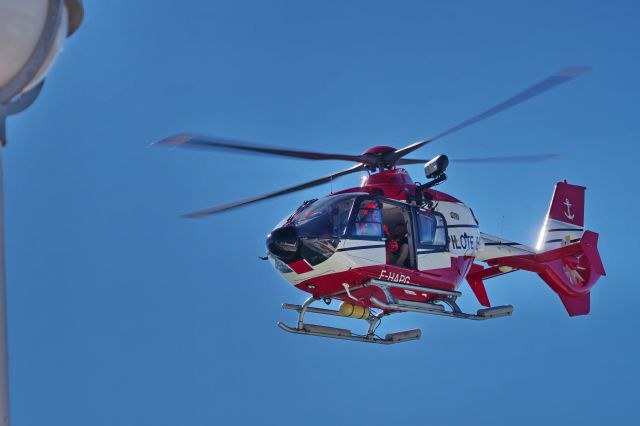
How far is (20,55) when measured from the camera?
4875mm

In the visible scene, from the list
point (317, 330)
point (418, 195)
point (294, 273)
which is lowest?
point (317, 330)

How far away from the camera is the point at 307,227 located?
15.2 meters

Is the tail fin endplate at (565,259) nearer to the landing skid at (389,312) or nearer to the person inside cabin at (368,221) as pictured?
the landing skid at (389,312)

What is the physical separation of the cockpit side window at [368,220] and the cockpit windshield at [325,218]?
0.21 metres

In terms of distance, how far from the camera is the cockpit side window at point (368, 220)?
15.6m

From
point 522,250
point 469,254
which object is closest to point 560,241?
point 522,250

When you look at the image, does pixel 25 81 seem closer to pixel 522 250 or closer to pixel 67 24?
pixel 67 24

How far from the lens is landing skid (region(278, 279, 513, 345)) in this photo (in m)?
16.1

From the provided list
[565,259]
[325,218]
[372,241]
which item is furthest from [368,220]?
[565,259]

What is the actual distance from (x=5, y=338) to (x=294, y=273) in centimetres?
1094

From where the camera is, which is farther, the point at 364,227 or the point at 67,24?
the point at 364,227

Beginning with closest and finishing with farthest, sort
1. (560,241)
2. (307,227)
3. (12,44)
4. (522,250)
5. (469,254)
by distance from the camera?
(12,44) → (307,227) → (469,254) → (522,250) → (560,241)

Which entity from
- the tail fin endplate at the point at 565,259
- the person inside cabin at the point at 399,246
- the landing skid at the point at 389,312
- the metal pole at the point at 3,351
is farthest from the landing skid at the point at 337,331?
the metal pole at the point at 3,351

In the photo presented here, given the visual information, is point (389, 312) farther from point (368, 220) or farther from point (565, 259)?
point (565, 259)
